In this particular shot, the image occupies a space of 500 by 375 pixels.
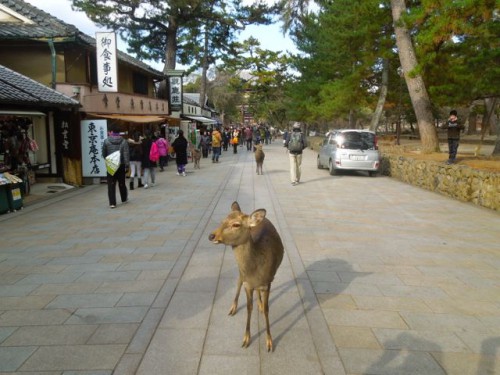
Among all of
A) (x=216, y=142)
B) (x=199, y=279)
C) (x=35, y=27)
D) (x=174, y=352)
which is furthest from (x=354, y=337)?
(x=216, y=142)

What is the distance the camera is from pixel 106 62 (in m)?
13.8

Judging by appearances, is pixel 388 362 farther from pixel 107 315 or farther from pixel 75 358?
pixel 107 315

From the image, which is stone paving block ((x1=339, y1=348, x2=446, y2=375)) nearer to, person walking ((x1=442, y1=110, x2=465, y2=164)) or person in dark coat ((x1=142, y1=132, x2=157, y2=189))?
person in dark coat ((x1=142, y1=132, x2=157, y2=189))

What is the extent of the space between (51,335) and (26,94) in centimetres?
867

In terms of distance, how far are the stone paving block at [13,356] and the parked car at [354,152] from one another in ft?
39.7

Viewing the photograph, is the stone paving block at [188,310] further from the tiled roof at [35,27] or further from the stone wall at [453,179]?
the tiled roof at [35,27]

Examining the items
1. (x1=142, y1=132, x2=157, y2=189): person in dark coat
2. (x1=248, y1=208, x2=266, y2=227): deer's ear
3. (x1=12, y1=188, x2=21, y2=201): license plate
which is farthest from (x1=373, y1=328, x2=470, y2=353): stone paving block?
(x1=142, y1=132, x2=157, y2=189): person in dark coat

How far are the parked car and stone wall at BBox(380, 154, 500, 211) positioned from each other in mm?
970

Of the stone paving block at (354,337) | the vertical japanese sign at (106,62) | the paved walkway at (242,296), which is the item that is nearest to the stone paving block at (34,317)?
the paved walkway at (242,296)

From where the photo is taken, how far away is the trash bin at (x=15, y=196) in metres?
8.44

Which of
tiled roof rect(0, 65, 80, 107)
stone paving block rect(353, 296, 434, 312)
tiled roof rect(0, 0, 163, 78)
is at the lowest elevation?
stone paving block rect(353, 296, 434, 312)

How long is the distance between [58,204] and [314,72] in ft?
78.5

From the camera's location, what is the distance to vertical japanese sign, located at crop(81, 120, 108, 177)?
12.6 meters

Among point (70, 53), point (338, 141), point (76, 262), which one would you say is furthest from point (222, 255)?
point (70, 53)
